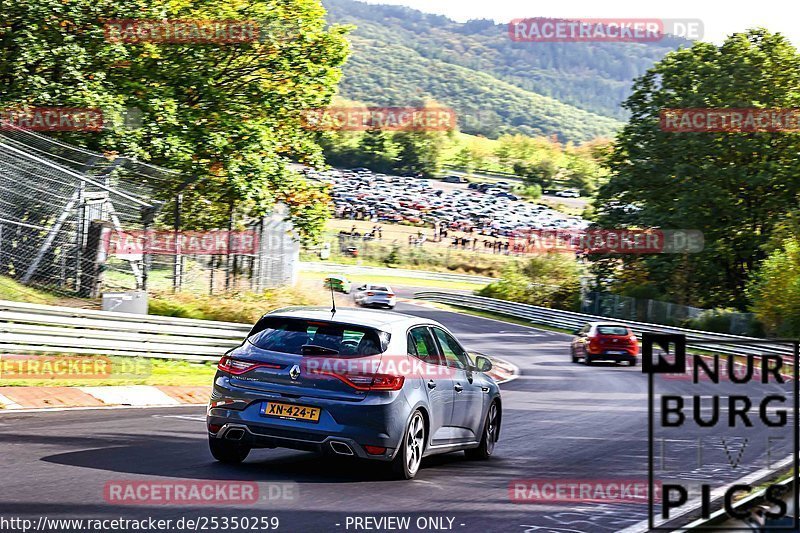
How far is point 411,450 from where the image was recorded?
10.1 metres

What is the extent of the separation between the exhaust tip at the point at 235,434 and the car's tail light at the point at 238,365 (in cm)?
51

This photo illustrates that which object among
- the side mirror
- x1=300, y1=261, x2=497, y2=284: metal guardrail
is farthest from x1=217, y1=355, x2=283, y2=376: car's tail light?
x1=300, y1=261, x2=497, y2=284: metal guardrail

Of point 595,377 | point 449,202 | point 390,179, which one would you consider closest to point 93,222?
point 595,377

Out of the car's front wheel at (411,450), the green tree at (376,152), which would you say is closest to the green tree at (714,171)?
the car's front wheel at (411,450)

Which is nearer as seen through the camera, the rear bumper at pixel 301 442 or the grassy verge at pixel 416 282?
the rear bumper at pixel 301 442

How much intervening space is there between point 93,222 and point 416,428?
12.3 m

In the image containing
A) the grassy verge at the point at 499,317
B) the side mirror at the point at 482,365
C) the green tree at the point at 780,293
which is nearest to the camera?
the side mirror at the point at 482,365

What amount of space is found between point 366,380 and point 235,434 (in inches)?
50.6

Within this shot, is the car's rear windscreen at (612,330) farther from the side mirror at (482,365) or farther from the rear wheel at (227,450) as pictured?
the rear wheel at (227,450)

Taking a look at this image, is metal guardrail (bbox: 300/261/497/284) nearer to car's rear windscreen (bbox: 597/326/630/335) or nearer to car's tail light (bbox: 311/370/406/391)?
car's rear windscreen (bbox: 597/326/630/335)

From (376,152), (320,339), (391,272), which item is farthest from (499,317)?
(376,152)

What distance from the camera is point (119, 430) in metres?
12.3

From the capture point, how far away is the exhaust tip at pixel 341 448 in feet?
31.2

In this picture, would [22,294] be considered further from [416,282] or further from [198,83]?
[416,282]
